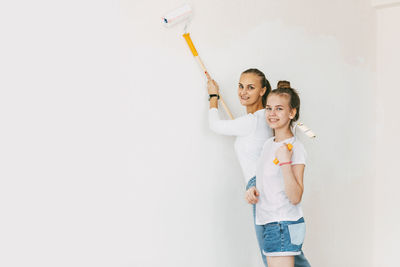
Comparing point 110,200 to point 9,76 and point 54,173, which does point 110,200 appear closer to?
point 54,173

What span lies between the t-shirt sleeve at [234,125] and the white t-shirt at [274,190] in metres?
0.16

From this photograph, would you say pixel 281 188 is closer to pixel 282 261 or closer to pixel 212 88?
pixel 282 261

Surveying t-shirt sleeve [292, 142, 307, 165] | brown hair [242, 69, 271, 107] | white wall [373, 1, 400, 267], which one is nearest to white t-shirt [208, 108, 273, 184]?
brown hair [242, 69, 271, 107]

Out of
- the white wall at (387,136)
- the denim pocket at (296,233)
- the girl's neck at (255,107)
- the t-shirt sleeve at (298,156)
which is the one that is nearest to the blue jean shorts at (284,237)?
the denim pocket at (296,233)

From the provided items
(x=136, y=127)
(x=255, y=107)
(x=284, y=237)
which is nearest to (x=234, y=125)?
(x=255, y=107)

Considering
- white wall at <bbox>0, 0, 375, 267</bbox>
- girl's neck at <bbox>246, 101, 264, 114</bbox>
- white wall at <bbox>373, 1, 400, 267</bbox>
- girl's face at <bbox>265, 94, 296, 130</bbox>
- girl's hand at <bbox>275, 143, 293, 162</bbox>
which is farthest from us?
white wall at <bbox>373, 1, 400, 267</bbox>

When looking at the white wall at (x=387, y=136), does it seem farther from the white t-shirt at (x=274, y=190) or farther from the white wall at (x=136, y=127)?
the white t-shirt at (x=274, y=190)

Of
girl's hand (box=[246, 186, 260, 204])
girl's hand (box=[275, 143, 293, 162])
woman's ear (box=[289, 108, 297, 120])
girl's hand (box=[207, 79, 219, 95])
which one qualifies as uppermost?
girl's hand (box=[207, 79, 219, 95])

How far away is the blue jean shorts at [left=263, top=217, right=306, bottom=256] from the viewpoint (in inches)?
85.7

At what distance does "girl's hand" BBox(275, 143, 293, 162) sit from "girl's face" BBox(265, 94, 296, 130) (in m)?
0.13

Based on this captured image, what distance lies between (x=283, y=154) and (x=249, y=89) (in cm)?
44

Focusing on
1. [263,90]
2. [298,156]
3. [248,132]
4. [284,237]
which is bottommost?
[284,237]

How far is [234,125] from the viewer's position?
7.70 feet

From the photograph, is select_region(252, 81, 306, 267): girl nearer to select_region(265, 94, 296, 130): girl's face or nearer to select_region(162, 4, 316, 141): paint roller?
select_region(265, 94, 296, 130): girl's face
